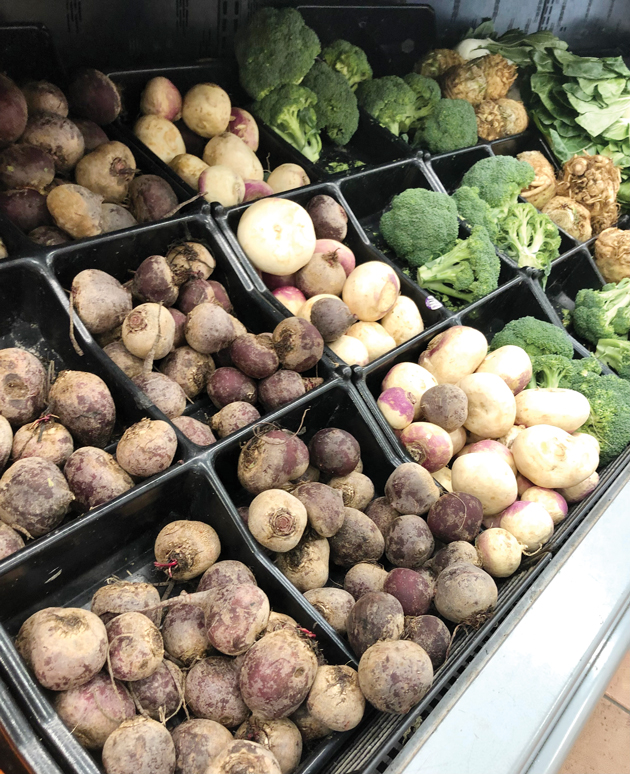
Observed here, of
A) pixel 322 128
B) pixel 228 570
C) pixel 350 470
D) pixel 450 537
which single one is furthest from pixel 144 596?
pixel 322 128

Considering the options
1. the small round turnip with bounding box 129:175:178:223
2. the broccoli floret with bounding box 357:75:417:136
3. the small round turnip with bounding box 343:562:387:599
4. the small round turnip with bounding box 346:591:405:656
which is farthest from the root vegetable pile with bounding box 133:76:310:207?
the small round turnip with bounding box 346:591:405:656

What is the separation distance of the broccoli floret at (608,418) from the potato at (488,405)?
1.29ft

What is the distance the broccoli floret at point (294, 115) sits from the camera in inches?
102

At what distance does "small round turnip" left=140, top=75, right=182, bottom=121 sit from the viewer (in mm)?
2234

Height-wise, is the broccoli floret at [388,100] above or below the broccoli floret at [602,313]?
above

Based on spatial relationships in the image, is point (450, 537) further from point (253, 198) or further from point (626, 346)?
point (626, 346)

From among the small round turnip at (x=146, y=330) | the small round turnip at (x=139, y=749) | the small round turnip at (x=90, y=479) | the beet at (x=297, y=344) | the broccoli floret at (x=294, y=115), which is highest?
the broccoli floret at (x=294, y=115)

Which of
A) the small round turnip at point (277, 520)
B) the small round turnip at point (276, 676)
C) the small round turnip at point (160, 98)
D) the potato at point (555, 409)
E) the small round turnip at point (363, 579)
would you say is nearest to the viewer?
the small round turnip at point (276, 676)

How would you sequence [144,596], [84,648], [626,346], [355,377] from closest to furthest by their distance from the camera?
[84,648] → [144,596] → [355,377] → [626,346]

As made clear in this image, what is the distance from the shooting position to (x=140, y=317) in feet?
5.27

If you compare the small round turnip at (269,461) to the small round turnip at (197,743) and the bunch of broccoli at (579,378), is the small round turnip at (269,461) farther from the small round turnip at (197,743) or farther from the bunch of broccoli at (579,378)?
the bunch of broccoli at (579,378)

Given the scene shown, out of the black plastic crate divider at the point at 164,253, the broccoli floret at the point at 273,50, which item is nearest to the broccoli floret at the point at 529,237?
the broccoli floret at the point at 273,50

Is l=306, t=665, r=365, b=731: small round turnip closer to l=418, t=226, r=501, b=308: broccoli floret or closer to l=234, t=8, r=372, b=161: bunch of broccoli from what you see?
l=418, t=226, r=501, b=308: broccoli floret

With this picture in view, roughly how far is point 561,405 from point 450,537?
32.3 inches
